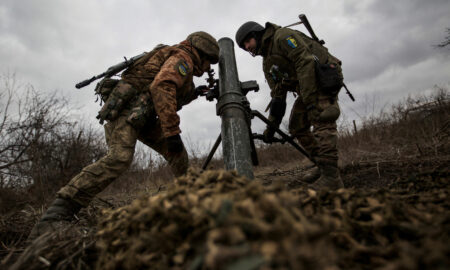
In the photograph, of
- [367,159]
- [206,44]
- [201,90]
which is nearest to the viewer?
[206,44]

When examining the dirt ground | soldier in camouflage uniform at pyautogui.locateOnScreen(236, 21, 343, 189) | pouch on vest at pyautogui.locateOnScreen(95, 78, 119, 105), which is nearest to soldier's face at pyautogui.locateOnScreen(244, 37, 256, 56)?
soldier in camouflage uniform at pyautogui.locateOnScreen(236, 21, 343, 189)

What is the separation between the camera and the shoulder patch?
7.61ft

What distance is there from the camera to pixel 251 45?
9.96ft

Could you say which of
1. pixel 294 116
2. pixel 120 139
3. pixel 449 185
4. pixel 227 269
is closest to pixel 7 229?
pixel 120 139

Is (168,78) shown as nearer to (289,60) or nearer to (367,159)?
(289,60)

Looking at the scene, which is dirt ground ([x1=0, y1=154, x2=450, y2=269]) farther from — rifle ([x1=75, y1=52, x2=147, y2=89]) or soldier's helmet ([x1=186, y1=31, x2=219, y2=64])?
soldier's helmet ([x1=186, y1=31, x2=219, y2=64])

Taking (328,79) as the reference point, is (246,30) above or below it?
above

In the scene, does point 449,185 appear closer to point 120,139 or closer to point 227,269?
point 227,269

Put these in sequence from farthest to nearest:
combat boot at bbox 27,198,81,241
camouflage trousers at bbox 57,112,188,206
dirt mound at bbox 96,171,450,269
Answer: camouflage trousers at bbox 57,112,188,206 < combat boot at bbox 27,198,81,241 < dirt mound at bbox 96,171,450,269

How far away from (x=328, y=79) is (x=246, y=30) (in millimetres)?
1383

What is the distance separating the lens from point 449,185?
1.17 metres

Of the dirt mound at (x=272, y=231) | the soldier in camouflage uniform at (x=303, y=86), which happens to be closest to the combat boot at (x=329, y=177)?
the soldier in camouflage uniform at (x=303, y=86)

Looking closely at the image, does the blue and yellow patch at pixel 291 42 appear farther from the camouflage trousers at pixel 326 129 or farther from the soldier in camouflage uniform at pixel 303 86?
the camouflage trousers at pixel 326 129

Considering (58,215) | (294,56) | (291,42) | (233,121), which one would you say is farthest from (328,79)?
(58,215)
